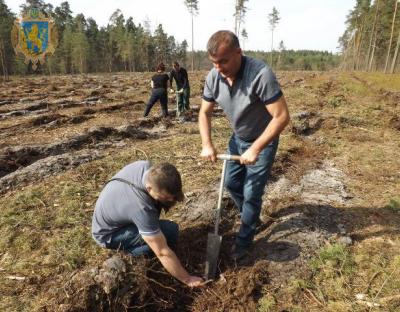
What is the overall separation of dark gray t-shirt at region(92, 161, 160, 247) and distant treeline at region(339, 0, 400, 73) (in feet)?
127

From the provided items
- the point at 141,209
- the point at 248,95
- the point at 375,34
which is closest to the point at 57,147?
the point at 141,209

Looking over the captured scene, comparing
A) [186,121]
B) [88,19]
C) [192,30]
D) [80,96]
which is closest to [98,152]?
[186,121]

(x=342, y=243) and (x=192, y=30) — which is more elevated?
(x=192, y=30)

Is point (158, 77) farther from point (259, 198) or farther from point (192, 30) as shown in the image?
point (192, 30)

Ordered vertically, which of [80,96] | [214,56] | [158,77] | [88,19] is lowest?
[80,96]

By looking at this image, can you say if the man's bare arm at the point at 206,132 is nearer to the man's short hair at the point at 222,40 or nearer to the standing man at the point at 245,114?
the standing man at the point at 245,114

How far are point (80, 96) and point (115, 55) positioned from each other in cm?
4893

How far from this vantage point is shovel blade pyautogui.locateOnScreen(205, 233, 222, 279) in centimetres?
336

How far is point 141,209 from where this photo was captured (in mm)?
2803

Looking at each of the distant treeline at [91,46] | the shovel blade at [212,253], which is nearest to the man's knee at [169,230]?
the shovel blade at [212,253]

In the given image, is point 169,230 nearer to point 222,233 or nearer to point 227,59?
point 222,233

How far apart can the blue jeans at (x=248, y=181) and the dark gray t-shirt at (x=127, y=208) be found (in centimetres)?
99

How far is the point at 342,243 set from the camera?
153 inches

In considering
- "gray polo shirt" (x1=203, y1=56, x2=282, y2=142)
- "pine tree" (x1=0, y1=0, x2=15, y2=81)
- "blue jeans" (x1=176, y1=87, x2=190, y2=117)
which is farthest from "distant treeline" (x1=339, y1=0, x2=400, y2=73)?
"pine tree" (x1=0, y1=0, x2=15, y2=81)
